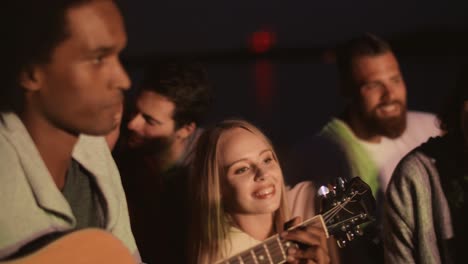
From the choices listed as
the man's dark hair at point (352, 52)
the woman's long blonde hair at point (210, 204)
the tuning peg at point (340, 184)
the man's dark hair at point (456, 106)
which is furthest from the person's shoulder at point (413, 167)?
the man's dark hair at point (352, 52)

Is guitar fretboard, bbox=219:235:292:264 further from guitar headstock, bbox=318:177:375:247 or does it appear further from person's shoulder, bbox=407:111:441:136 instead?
person's shoulder, bbox=407:111:441:136

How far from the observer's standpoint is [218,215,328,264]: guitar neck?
1.87 metres

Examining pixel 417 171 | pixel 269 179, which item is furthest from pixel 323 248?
pixel 417 171

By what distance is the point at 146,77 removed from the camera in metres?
2.82

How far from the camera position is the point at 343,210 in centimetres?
208

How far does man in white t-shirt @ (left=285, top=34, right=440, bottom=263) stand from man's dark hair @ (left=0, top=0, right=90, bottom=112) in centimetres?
134

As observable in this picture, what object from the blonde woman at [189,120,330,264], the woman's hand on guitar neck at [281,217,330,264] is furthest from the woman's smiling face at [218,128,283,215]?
the woman's hand on guitar neck at [281,217,330,264]

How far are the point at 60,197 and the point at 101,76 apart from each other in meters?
0.28

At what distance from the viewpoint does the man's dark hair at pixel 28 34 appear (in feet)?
5.31

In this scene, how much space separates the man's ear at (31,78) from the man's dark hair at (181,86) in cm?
112

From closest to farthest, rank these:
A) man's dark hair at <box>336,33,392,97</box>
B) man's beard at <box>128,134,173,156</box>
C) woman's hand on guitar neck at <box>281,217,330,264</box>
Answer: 1. woman's hand on guitar neck at <box>281,217,330,264</box>
2. man's beard at <box>128,134,173,156</box>
3. man's dark hair at <box>336,33,392,97</box>

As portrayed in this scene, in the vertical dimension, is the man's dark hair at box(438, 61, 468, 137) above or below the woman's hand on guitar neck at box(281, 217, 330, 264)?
above

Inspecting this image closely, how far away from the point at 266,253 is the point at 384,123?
1174mm

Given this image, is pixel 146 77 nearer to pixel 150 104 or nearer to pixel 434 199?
pixel 150 104
